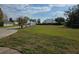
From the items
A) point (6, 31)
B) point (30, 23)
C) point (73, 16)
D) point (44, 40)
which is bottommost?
point (44, 40)

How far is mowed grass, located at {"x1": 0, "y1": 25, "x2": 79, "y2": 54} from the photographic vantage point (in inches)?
181

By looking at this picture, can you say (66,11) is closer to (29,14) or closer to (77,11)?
(77,11)

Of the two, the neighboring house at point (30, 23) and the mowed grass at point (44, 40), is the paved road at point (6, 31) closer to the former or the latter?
the mowed grass at point (44, 40)

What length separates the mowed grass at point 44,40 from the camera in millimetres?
4590

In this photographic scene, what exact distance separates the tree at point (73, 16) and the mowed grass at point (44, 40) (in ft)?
0.36

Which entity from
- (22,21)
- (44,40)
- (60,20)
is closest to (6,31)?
(22,21)

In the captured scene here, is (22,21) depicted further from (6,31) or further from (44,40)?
(44,40)

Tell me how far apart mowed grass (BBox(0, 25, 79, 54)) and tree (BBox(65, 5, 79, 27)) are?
11 cm

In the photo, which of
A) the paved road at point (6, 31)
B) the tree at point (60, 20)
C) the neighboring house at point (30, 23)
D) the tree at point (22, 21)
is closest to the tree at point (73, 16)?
the tree at point (60, 20)

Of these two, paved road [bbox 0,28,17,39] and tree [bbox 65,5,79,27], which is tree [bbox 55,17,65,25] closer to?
tree [bbox 65,5,79,27]

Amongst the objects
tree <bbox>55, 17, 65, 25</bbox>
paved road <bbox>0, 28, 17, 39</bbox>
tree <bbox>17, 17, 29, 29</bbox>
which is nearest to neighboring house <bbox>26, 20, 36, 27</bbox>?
tree <bbox>17, 17, 29, 29</bbox>

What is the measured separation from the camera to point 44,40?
15.3 feet

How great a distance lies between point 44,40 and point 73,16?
67cm
